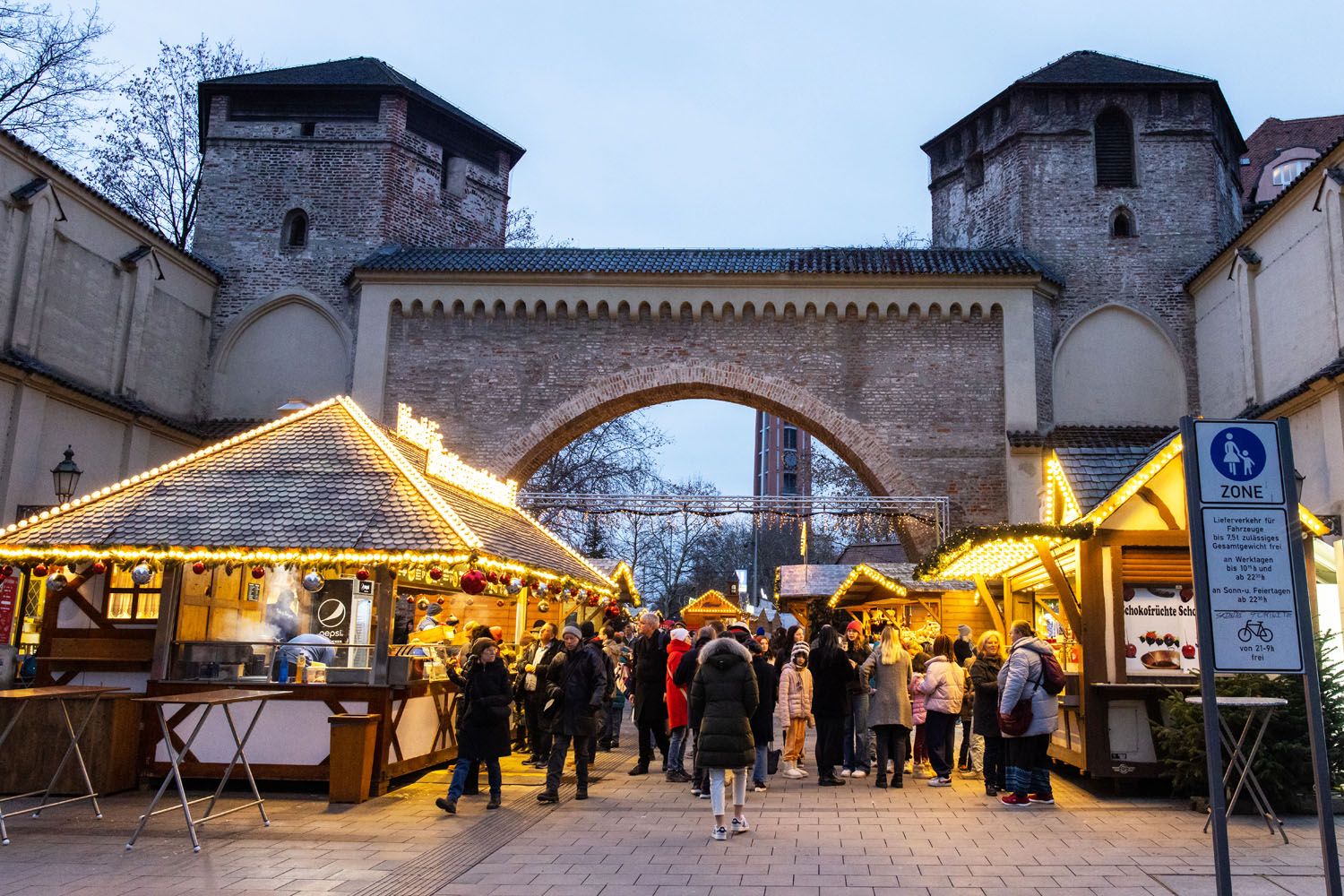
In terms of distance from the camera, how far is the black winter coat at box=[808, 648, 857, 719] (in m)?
11.4

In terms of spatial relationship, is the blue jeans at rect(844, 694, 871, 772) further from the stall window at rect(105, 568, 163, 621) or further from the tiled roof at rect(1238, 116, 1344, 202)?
the tiled roof at rect(1238, 116, 1344, 202)

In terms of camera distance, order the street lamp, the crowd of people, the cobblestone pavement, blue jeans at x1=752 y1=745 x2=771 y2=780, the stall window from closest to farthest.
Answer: the cobblestone pavement → the crowd of people → blue jeans at x1=752 y1=745 x2=771 y2=780 → the stall window → the street lamp

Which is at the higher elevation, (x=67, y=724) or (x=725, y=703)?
(x=725, y=703)

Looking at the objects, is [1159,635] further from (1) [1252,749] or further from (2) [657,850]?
(2) [657,850]

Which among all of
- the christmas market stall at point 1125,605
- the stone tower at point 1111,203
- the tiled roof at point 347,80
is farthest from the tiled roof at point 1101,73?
the christmas market stall at point 1125,605

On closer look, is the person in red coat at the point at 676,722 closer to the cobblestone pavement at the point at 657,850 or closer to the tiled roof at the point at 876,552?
the cobblestone pavement at the point at 657,850

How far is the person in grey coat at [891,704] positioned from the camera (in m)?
11.2

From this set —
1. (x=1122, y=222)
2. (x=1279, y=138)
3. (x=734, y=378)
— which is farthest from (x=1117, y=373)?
(x=1279, y=138)

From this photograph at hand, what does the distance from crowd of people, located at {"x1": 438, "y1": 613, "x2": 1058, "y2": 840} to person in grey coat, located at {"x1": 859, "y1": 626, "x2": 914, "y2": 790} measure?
0.01m

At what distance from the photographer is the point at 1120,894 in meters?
6.41

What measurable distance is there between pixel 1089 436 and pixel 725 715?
17.9 metres

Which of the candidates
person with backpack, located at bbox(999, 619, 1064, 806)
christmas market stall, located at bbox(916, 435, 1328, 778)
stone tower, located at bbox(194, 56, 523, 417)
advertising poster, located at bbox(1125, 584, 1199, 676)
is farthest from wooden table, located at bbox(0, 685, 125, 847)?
stone tower, located at bbox(194, 56, 523, 417)

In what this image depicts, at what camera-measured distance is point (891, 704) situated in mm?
11219

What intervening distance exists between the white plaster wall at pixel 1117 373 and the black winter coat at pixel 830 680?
15129mm
